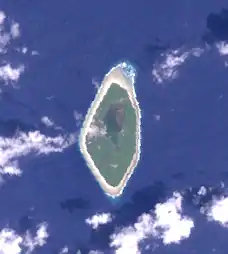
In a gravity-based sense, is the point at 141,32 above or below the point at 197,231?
above

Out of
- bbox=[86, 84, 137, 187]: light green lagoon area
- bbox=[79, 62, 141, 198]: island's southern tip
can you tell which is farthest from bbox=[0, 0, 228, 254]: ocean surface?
bbox=[86, 84, 137, 187]: light green lagoon area

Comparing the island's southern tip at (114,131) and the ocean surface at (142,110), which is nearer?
the ocean surface at (142,110)

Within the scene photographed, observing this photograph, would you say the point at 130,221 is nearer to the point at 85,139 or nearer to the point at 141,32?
the point at 85,139

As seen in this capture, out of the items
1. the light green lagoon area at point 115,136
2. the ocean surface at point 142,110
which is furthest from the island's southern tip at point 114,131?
the ocean surface at point 142,110

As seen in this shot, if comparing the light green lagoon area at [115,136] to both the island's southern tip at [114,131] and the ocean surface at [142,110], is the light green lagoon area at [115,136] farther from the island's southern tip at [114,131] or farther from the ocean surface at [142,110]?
the ocean surface at [142,110]

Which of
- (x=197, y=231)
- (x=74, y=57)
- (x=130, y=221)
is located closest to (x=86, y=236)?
(x=130, y=221)

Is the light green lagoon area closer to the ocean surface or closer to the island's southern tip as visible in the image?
the island's southern tip
